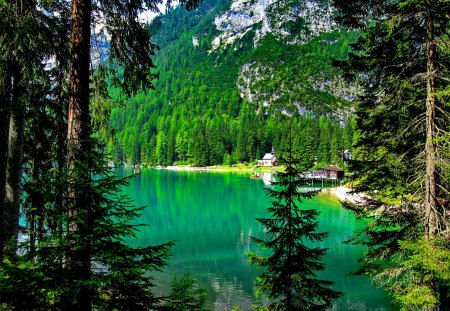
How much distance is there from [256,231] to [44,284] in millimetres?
31105

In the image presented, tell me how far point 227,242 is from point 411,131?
23729mm

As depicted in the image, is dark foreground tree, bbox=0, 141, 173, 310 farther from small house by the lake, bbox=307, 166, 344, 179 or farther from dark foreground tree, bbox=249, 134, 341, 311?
small house by the lake, bbox=307, 166, 344, 179

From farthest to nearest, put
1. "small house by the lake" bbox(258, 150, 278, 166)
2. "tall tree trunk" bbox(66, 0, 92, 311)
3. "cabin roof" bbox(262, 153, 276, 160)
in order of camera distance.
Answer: "cabin roof" bbox(262, 153, 276, 160), "small house by the lake" bbox(258, 150, 278, 166), "tall tree trunk" bbox(66, 0, 92, 311)

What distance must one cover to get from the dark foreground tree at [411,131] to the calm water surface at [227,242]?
4767 millimetres

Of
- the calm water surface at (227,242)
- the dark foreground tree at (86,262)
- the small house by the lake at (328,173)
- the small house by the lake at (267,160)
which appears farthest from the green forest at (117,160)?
the small house by the lake at (267,160)

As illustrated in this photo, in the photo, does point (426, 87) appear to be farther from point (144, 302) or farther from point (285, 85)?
point (285, 85)

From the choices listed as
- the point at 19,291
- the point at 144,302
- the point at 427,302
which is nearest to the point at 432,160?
the point at 427,302

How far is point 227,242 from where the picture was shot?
101 ft

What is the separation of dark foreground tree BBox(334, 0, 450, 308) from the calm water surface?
477 cm

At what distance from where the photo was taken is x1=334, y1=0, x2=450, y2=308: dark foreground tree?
27.0 feet

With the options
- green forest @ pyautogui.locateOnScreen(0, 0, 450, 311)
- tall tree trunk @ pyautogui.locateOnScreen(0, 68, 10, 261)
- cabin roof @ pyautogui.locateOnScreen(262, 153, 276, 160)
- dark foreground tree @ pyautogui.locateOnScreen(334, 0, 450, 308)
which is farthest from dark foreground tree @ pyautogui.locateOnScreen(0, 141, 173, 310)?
cabin roof @ pyautogui.locateOnScreen(262, 153, 276, 160)

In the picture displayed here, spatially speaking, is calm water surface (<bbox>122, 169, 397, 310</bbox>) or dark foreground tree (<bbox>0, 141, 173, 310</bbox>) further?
calm water surface (<bbox>122, 169, 397, 310</bbox>)

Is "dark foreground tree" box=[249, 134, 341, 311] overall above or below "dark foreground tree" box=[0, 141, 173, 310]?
below

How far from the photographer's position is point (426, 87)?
8938 mm
